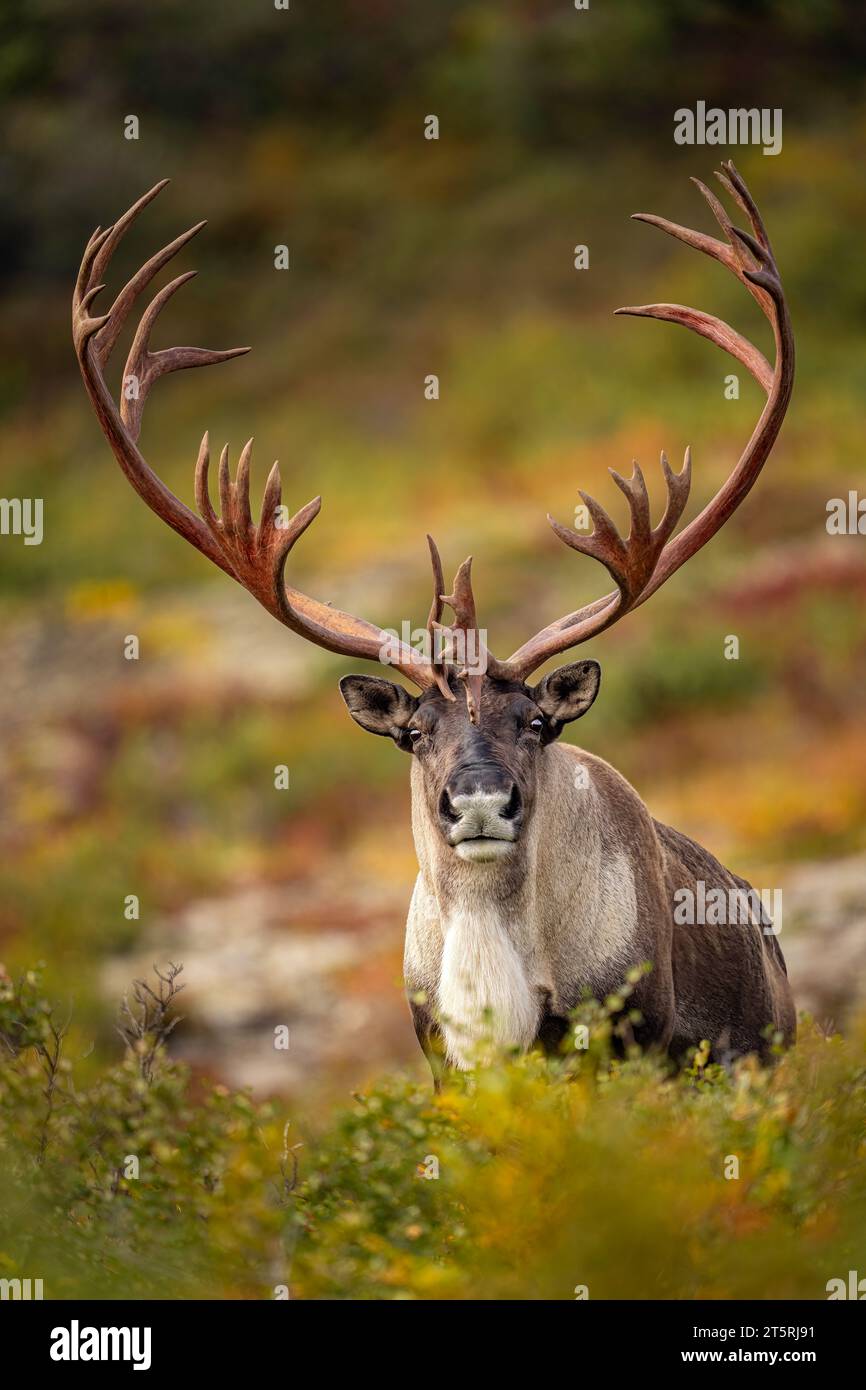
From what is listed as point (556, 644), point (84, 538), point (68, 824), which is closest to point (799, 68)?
point (84, 538)

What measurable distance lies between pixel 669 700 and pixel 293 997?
7.35m

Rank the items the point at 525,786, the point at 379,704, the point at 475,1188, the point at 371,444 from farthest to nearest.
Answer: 1. the point at 371,444
2. the point at 379,704
3. the point at 525,786
4. the point at 475,1188

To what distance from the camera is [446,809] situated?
7.51 meters

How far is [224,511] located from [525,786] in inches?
71.5

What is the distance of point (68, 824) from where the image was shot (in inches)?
965

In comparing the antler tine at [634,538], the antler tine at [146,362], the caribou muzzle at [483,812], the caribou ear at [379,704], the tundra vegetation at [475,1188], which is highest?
the antler tine at [146,362]

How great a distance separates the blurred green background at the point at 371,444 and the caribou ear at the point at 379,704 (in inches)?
307

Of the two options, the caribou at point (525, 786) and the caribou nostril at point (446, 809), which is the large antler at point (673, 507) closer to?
the caribou at point (525, 786)

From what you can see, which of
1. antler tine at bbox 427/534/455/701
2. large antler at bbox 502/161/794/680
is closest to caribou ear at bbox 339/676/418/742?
antler tine at bbox 427/534/455/701

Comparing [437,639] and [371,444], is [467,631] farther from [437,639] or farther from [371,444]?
[371,444]

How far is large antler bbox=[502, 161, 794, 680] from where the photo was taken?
804 cm

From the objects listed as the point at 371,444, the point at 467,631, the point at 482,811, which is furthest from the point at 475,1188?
the point at 371,444

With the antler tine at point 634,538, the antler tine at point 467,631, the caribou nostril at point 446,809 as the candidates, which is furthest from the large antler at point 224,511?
the antler tine at point 634,538

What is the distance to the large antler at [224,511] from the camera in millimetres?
8172
